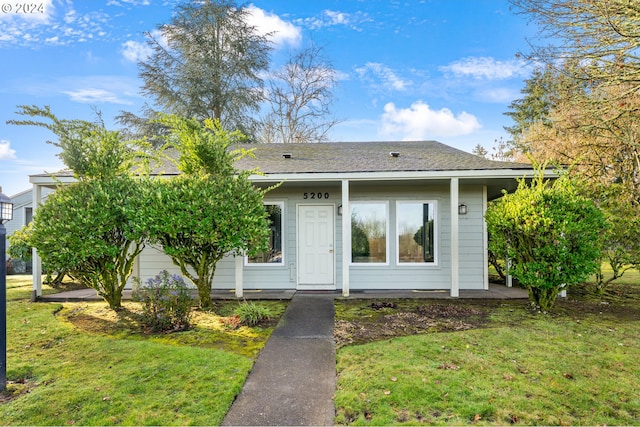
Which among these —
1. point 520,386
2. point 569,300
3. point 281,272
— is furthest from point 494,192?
point 520,386

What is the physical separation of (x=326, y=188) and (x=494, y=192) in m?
5.26

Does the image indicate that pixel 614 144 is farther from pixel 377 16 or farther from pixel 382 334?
pixel 382 334

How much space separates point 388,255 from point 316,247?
75.1 inches

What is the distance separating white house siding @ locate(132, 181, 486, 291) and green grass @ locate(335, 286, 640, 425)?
2.98 meters

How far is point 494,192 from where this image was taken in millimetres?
9664

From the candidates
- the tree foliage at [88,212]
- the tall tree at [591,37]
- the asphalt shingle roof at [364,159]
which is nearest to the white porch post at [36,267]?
the tree foliage at [88,212]

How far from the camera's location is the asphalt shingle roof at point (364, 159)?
24.2 feet

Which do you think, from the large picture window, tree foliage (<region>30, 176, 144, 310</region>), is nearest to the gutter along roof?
the large picture window

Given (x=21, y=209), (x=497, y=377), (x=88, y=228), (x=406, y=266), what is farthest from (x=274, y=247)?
(x=21, y=209)

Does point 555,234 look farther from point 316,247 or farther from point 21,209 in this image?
point 21,209

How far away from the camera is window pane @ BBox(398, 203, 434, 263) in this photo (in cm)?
833

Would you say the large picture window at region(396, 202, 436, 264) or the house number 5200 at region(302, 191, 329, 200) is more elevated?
the house number 5200 at region(302, 191, 329, 200)

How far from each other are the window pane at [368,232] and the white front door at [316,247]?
2.01ft

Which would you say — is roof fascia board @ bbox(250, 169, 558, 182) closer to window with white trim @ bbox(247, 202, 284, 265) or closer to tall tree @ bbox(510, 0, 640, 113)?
window with white trim @ bbox(247, 202, 284, 265)
